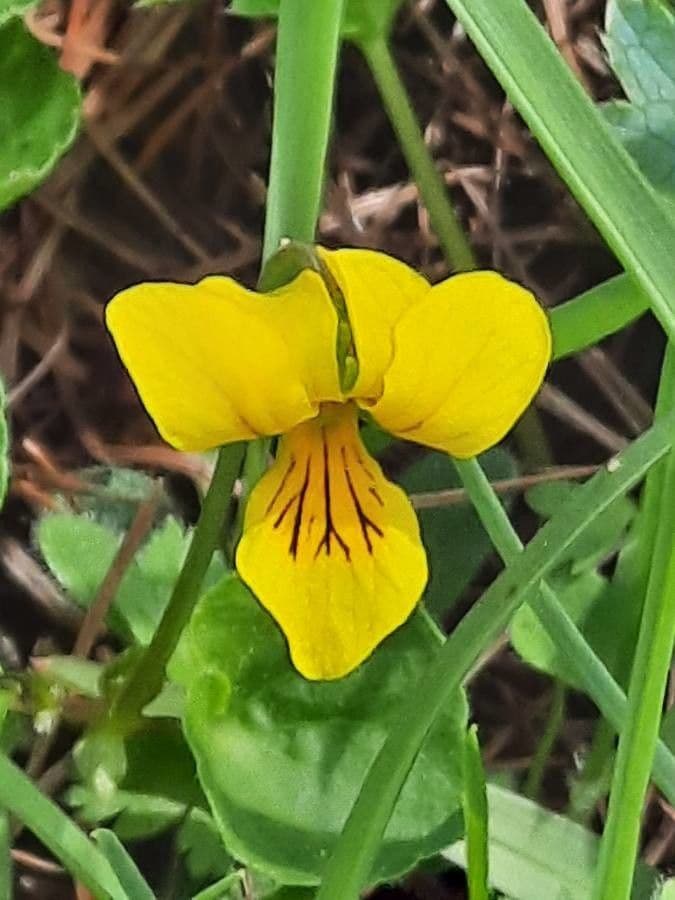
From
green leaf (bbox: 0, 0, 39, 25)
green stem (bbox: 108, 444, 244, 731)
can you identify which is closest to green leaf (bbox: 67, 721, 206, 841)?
green stem (bbox: 108, 444, 244, 731)

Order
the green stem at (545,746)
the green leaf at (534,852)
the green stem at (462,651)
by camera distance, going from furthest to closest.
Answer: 1. the green stem at (545,746)
2. the green leaf at (534,852)
3. the green stem at (462,651)

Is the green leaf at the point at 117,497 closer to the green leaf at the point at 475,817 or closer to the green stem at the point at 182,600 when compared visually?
the green stem at the point at 182,600

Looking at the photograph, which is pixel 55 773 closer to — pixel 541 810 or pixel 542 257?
pixel 541 810

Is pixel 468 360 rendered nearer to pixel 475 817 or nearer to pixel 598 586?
pixel 475 817

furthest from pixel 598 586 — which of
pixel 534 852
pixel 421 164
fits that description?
pixel 421 164

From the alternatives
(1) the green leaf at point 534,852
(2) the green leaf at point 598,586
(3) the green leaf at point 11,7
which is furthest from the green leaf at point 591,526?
(3) the green leaf at point 11,7
